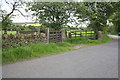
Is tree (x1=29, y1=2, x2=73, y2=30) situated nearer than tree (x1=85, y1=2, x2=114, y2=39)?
Yes

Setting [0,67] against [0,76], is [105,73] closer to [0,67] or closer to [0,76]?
[0,76]

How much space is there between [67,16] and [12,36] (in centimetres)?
590

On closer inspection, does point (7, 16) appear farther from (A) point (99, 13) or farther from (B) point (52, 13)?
(A) point (99, 13)

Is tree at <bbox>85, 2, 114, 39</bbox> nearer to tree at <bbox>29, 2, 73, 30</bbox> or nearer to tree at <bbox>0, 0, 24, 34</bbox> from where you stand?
tree at <bbox>29, 2, 73, 30</bbox>

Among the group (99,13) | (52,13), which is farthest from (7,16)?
(99,13)

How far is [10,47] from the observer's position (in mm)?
6000

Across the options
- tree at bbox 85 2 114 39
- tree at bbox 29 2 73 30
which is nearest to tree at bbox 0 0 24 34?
tree at bbox 29 2 73 30

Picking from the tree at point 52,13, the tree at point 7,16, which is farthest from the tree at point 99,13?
the tree at point 7,16

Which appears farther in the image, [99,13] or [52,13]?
[99,13]

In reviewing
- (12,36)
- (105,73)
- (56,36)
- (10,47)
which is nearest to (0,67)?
(10,47)

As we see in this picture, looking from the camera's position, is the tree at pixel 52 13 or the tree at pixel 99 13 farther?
the tree at pixel 99 13

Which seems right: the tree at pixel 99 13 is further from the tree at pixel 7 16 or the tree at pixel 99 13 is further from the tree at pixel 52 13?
the tree at pixel 7 16

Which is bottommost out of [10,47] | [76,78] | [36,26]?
[76,78]

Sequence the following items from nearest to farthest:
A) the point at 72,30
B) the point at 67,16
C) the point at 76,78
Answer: the point at 76,78 → the point at 67,16 → the point at 72,30
